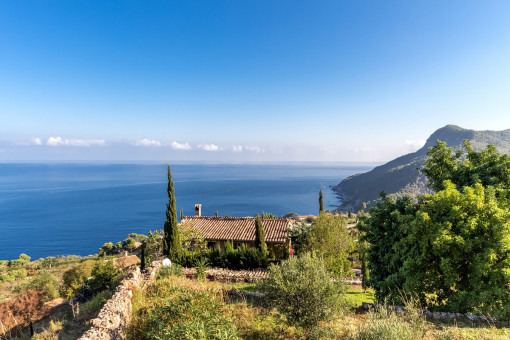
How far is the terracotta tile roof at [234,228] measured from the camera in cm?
3064

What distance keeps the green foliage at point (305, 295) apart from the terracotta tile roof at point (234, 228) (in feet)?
69.0

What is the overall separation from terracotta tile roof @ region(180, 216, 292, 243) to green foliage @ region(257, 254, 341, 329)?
2104cm

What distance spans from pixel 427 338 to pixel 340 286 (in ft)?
9.29

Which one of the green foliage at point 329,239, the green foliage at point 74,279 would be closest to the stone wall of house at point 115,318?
the green foliage at point 74,279

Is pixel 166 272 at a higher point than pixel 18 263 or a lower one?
higher

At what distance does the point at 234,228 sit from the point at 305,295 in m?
24.8

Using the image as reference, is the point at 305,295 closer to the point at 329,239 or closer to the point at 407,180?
the point at 329,239

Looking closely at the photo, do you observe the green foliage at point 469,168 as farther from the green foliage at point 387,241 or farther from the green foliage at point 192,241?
the green foliage at point 192,241

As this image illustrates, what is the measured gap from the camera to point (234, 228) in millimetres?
32969

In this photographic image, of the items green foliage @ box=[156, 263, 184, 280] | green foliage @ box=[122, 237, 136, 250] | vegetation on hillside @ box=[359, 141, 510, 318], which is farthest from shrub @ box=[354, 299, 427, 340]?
green foliage @ box=[122, 237, 136, 250]

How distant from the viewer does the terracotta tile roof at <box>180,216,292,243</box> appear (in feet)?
101

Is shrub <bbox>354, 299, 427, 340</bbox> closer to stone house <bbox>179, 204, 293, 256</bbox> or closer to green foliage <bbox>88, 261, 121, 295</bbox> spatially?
green foliage <bbox>88, 261, 121, 295</bbox>

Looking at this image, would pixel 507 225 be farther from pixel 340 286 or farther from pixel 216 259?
pixel 216 259

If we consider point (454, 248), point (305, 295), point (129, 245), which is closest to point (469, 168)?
point (454, 248)
